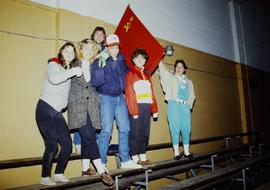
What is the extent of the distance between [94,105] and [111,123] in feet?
1.25

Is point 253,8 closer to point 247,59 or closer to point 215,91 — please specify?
point 247,59

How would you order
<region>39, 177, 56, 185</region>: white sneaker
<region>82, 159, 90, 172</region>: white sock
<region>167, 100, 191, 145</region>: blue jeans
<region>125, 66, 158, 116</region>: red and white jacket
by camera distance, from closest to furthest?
1. <region>39, 177, 56, 185</region>: white sneaker
2. <region>82, 159, 90, 172</region>: white sock
3. <region>125, 66, 158, 116</region>: red and white jacket
4. <region>167, 100, 191, 145</region>: blue jeans

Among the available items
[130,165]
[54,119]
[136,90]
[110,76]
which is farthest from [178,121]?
[54,119]

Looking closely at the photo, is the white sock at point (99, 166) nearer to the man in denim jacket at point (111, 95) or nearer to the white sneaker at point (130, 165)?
the man in denim jacket at point (111, 95)

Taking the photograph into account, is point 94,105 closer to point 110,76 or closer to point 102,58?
point 110,76

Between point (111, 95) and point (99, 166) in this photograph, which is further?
point (111, 95)

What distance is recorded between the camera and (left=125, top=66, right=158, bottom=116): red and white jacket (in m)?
3.46

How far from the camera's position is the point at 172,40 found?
576 centimetres

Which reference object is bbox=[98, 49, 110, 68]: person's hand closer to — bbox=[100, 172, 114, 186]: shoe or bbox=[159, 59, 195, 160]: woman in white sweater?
bbox=[100, 172, 114, 186]: shoe

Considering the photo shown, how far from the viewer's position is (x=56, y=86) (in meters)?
2.83

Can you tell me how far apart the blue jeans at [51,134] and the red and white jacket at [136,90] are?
100cm

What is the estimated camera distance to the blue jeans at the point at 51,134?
2682mm

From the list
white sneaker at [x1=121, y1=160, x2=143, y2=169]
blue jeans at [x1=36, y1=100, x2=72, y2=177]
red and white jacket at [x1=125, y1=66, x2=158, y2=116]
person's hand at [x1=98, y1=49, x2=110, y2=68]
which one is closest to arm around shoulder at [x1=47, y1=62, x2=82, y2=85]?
blue jeans at [x1=36, y1=100, x2=72, y2=177]

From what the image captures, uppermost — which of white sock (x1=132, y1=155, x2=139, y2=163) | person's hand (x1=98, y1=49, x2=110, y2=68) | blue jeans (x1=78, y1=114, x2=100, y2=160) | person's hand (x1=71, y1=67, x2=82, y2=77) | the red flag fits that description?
the red flag
